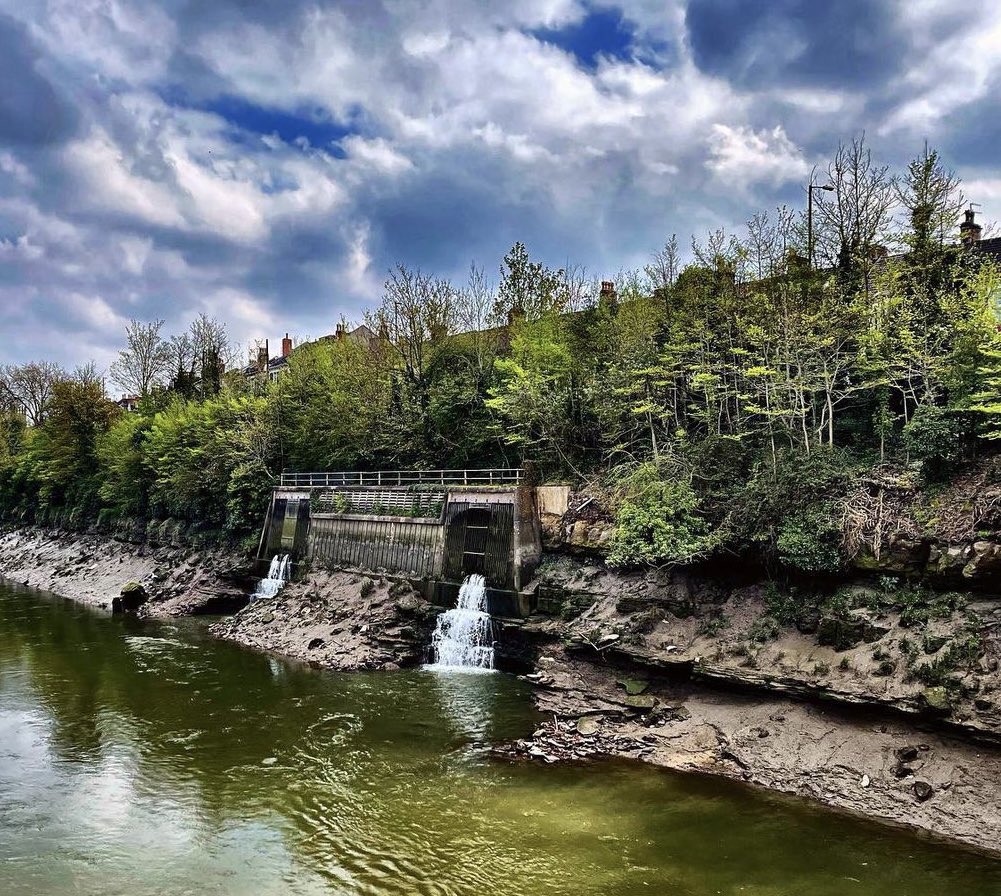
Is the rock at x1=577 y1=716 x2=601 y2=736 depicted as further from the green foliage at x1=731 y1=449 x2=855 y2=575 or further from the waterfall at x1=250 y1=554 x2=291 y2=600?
the waterfall at x1=250 y1=554 x2=291 y2=600

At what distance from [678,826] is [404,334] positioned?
105 feet

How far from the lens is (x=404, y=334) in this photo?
39.3 m

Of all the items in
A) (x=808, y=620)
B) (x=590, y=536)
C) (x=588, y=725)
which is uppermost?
(x=590, y=536)

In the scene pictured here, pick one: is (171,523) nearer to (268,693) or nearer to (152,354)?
(152,354)

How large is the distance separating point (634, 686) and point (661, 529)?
495 centimetres

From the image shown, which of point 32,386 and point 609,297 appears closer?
point 609,297

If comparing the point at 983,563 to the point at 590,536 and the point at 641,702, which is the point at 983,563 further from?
the point at 590,536

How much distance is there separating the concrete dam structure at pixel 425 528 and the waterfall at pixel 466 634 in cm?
54

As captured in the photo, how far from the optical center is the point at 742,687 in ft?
55.8

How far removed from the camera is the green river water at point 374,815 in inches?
441

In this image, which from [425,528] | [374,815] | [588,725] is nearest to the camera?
[374,815]

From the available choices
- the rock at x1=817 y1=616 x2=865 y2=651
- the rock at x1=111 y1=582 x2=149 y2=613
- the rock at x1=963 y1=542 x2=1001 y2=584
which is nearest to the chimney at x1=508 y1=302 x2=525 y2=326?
the rock at x1=817 y1=616 x2=865 y2=651

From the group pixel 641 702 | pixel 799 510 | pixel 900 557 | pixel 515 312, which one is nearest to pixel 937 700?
pixel 900 557

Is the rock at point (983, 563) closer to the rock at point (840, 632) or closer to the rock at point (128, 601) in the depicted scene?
the rock at point (840, 632)
